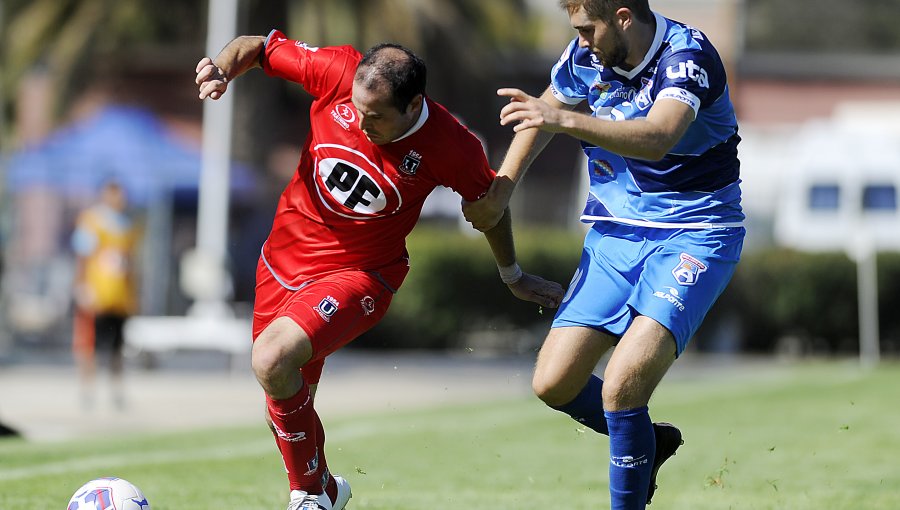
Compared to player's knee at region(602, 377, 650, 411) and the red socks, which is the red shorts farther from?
player's knee at region(602, 377, 650, 411)

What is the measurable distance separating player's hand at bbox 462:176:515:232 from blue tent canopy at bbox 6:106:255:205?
16.4 metres

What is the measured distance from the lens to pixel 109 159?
73.0 feet

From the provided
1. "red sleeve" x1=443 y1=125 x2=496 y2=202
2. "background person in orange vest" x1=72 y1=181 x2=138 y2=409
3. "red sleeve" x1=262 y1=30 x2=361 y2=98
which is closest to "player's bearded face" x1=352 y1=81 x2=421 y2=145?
"red sleeve" x1=443 y1=125 x2=496 y2=202

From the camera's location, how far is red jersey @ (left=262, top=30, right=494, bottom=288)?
6441mm

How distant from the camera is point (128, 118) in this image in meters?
22.5

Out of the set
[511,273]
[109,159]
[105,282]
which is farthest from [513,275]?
[109,159]

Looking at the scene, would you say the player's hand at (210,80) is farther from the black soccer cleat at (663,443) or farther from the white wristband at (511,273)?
the black soccer cleat at (663,443)

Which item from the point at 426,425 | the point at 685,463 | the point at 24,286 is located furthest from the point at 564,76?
the point at 24,286

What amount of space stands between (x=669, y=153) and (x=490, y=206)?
0.84 meters

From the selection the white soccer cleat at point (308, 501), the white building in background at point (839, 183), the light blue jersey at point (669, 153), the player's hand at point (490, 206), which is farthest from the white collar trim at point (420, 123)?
the white building in background at point (839, 183)

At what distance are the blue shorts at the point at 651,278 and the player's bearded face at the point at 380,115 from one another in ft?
3.21

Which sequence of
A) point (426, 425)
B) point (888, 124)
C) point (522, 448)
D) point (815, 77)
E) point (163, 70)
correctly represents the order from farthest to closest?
point (815, 77)
point (163, 70)
point (888, 124)
point (426, 425)
point (522, 448)

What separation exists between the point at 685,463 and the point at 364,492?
277cm

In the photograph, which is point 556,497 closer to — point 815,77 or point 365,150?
point 365,150
